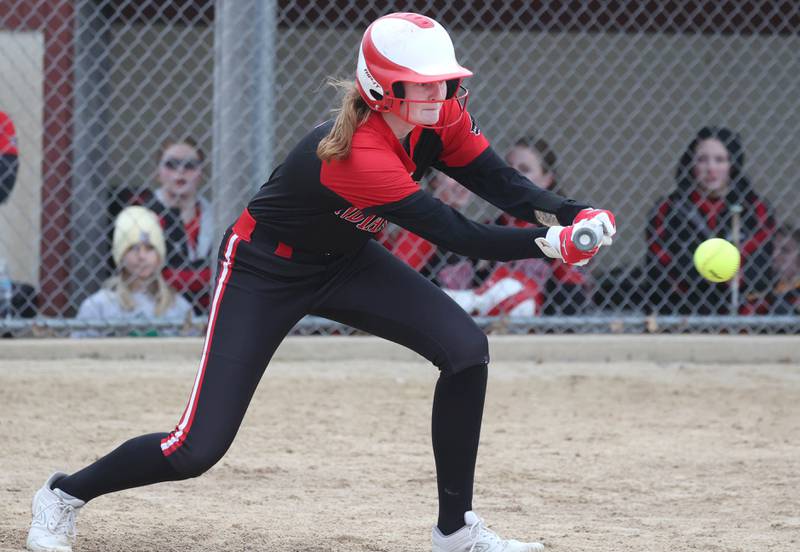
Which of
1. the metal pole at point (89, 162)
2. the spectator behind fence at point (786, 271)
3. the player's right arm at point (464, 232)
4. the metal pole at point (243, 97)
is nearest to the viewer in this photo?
the player's right arm at point (464, 232)

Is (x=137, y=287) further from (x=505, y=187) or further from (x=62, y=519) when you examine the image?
(x=505, y=187)

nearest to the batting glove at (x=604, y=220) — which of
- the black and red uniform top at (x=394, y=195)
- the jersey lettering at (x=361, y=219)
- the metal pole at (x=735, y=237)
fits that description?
the black and red uniform top at (x=394, y=195)

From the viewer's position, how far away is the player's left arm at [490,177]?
3.42m

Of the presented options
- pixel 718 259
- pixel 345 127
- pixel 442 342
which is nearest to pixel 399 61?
pixel 345 127

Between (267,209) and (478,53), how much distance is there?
5.11 m

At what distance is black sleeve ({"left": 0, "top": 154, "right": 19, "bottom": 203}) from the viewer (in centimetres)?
641

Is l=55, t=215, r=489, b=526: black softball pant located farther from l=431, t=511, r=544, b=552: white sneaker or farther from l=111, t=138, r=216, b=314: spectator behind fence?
l=111, t=138, r=216, b=314: spectator behind fence

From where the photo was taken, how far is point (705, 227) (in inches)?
278

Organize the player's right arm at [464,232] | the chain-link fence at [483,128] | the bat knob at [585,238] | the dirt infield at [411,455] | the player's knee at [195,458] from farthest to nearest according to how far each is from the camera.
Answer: the chain-link fence at [483,128], the dirt infield at [411,455], the player's knee at [195,458], the player's right arm at [464,232], the bat knob at [585,238]

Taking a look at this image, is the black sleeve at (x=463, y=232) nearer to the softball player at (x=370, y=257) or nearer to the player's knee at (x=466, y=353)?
the softball player at (x=370, y=257)

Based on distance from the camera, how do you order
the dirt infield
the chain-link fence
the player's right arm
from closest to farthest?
the player's right arm → the dirt infield → the chain-link fence

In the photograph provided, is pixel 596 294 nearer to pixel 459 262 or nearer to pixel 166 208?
pixel 459 262

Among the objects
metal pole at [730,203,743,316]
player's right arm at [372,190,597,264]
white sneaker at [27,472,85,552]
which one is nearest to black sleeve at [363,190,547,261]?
player's right arm at [372,190,597,264]

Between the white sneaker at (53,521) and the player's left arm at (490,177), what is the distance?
53.6 inches
